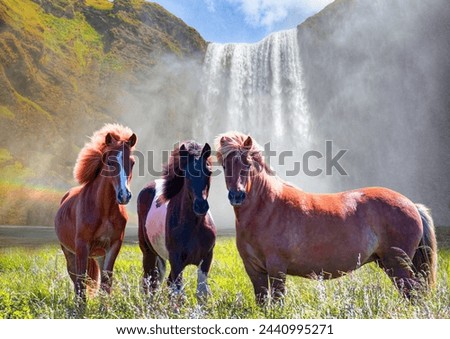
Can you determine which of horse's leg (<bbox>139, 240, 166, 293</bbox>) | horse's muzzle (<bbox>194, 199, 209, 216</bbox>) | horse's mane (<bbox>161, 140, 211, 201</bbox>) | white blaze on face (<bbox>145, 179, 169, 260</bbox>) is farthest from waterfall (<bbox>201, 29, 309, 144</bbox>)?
horse's muzzle (<bbox>194, 199, 209, 216</bbox>)

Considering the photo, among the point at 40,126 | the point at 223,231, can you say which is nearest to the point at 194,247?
the point at 223,231

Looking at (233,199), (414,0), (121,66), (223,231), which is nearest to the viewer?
(233,199)

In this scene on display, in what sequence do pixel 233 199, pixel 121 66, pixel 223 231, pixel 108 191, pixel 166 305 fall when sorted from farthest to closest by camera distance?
1. pixel 121 66
2. pixel 223 231
3. pixel 108 191
4. pixel 166 305
5. pixel 233 199

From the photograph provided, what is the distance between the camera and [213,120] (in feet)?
80.2

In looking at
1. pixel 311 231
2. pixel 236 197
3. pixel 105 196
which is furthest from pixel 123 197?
pixel 311 231

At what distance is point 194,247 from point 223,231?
872cm

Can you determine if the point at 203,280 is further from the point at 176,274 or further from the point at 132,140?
the point at 132,140

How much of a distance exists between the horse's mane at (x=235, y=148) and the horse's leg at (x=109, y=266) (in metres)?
1.45

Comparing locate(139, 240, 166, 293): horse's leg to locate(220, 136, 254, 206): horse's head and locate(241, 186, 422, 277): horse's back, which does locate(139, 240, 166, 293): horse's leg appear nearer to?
locate(241, 186, 422, 277): horse's back

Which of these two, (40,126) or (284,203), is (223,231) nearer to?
(284,203)

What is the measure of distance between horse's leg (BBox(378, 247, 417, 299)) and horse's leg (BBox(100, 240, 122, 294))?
8.98 ft

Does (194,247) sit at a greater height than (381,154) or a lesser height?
lesser

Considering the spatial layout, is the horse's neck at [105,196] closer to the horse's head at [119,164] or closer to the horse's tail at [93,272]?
the horse's head at [119,164]

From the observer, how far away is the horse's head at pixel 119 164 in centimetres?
433
